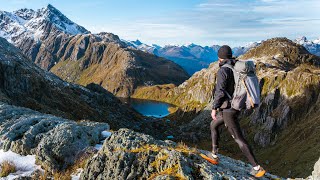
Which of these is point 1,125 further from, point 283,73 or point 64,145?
point 283,73

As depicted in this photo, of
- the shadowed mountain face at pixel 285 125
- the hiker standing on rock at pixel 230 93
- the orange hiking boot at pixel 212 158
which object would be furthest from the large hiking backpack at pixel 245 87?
the shadowed mountain face at pixel 285 125

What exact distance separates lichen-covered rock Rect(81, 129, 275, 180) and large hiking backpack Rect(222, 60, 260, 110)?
109 inches

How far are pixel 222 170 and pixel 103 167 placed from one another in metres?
5.18

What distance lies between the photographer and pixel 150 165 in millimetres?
12242

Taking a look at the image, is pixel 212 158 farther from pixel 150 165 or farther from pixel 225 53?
pixel 225 53

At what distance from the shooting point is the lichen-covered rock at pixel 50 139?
1543 cm

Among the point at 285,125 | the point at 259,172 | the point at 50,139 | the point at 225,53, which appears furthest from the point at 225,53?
the point at 285,125

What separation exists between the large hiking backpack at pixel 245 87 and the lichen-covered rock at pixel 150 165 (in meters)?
2.78

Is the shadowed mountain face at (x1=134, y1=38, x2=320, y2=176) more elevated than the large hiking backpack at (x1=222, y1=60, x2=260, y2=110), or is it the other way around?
the large hiking backpack at (x1=222, y1=60, x2=260, y2=110)

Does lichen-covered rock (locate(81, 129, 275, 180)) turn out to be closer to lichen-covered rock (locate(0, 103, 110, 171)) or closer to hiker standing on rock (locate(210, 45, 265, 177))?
hiker standing on rock (locate(210, 45, 265, 177))

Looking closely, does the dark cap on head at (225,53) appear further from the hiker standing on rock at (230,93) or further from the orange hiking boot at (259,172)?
the orange hiking boot at (259,172)

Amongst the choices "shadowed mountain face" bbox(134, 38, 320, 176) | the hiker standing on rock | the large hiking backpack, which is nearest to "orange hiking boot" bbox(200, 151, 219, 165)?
the hiker standing on rock

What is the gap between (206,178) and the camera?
11.3 metres

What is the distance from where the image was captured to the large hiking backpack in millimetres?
11453
